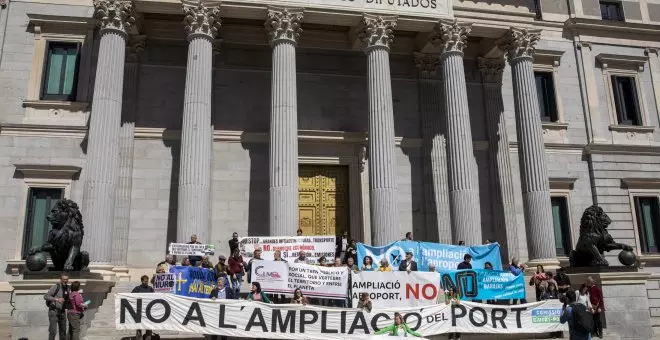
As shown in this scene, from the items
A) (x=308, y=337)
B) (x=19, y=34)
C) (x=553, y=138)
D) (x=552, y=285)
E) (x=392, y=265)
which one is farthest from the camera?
(x=553, y=138)

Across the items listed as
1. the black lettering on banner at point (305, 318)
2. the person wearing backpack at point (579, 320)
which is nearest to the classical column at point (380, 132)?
the black lettering on banner at point (305, 318)

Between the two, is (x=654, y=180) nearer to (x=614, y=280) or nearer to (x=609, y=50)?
(x=609, y=50)

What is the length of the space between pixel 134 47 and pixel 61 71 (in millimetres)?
3128

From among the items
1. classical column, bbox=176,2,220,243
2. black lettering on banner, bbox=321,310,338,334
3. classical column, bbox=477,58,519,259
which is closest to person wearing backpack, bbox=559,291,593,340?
black lettering on banner, bbox=321,310,338,334

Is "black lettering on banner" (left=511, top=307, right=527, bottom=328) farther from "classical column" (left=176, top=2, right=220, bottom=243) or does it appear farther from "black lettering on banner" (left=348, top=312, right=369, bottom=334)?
"classical column" (left=176, top=2, right=220, bottom=243)

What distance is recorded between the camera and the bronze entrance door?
24.2 m

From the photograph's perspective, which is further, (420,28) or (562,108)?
(562,108)

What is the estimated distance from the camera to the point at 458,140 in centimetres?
2194

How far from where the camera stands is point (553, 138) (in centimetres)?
2712

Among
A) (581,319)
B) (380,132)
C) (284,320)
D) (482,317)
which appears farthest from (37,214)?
(581,319)

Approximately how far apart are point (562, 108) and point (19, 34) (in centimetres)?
2506

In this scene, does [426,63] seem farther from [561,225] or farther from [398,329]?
[398,329]

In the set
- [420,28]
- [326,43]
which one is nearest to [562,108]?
[420,28]

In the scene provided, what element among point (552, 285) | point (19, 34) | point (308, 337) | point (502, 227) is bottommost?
point (308, 337)
